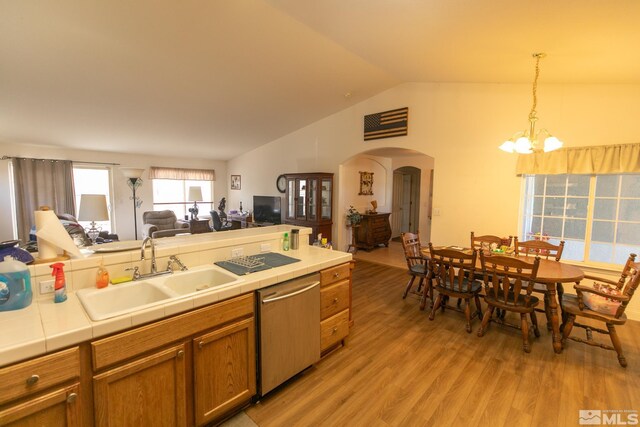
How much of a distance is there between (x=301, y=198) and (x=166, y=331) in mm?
4911

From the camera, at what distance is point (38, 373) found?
111cm

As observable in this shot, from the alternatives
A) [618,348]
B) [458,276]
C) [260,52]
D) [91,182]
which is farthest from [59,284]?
[91,182]

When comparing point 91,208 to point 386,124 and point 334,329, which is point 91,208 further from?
point 386,124

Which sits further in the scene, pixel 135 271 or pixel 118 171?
pixel 118 171

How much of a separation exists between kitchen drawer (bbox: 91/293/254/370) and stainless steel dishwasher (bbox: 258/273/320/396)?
17 centimetres

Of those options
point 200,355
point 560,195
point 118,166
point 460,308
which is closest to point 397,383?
point 200,355

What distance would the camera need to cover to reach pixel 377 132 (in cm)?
511

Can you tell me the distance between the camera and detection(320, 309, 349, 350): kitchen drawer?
2342 millimetres

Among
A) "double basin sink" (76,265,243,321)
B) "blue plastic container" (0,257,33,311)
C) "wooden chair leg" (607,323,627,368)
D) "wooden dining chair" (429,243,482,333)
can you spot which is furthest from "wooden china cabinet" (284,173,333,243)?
"blue plastic container" (0,257,33,311)

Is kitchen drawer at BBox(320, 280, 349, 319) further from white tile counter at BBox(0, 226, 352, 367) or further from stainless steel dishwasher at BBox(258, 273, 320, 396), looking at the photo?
white tile counter at BBox(0, 226, 352, 367)

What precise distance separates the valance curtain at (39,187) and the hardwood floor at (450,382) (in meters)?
6.57

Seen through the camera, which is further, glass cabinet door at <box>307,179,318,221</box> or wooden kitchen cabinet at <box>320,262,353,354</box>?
glass cabinet door at <box>307,179,318,221</box>

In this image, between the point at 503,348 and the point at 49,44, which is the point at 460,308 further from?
the point at 49,44

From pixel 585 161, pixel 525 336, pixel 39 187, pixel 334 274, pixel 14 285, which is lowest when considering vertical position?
pixel 525 336
